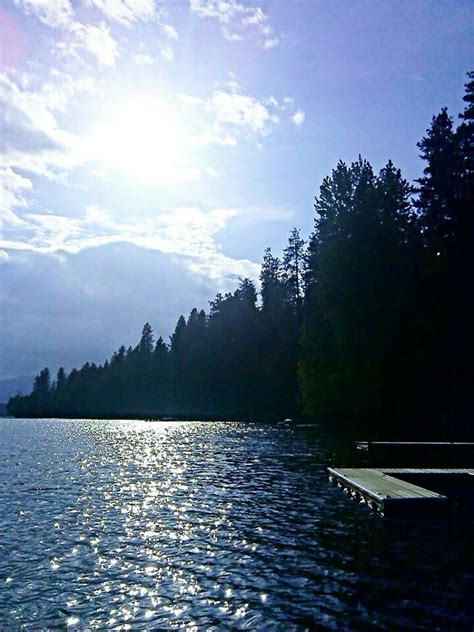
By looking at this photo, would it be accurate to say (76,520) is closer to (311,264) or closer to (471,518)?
(471,518)

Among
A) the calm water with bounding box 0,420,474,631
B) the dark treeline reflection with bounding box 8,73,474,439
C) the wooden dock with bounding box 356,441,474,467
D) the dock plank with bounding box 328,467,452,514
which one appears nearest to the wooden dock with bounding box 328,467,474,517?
the dock plank with bounding box 328,467,452,514

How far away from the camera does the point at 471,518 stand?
2094 cm

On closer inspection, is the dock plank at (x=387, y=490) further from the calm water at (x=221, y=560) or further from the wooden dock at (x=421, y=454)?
the wooden dock at (x=421, y=454)

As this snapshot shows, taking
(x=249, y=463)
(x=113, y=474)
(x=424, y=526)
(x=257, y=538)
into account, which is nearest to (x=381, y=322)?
(x=249, y=463)

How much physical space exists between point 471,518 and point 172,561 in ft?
39.6

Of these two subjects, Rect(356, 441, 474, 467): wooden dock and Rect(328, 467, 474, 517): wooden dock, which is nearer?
Rect(328, 467, 474, 517): wooden dock

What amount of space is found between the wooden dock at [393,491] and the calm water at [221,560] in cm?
76

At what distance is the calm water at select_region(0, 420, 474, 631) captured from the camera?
11266mm

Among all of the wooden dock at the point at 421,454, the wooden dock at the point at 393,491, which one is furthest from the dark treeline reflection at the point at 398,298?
the wooden dock at the point at 393,491

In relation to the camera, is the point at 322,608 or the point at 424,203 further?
the point at 424,203

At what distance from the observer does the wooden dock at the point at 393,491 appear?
20.6 meters

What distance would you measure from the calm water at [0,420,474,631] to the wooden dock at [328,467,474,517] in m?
0.76

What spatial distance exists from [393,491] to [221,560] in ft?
33.3

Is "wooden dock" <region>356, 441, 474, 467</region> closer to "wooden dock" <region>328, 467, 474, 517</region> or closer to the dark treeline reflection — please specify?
"wooden dock" <region>328, 467, 474, 517</region>
